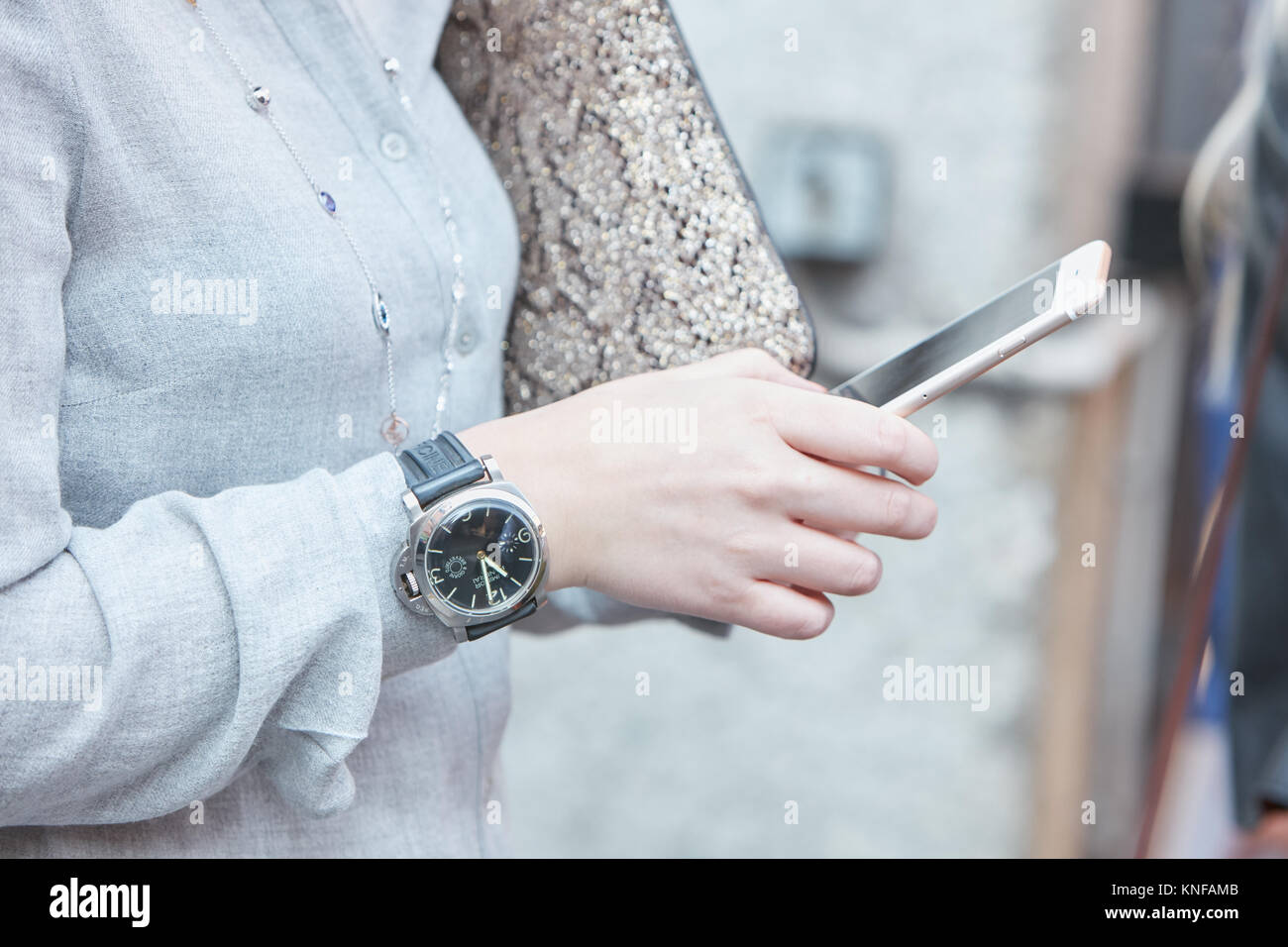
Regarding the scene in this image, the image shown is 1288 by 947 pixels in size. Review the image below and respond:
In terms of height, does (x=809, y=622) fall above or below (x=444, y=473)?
below

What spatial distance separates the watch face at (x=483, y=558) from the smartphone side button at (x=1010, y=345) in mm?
323

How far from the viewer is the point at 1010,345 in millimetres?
724

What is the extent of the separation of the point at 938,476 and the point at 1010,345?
1.53 metres

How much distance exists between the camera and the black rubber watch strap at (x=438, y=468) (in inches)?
27.2

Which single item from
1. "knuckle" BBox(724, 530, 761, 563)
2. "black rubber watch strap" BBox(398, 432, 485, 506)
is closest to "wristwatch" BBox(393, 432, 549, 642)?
"black rubber watch strap" BBox(398, 432, 485, 506)

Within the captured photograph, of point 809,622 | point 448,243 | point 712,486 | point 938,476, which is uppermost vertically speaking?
point 448,243

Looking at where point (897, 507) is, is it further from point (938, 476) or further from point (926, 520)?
point (938, 476)

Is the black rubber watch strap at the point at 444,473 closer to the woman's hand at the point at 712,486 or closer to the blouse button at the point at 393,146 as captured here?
the woman's hand at the point at 712,486

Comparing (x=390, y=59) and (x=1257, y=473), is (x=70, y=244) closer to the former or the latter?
(x=390, y=59)

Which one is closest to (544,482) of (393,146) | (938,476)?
(393,146)

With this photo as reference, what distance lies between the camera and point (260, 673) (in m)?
0.64

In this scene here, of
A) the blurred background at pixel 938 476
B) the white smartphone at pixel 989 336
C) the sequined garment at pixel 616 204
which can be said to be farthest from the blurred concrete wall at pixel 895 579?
the white smartphone at pixel 989 336

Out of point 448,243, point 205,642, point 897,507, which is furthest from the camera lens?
point 448,243
